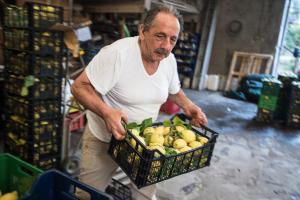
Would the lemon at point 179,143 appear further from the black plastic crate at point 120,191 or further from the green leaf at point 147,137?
the black plastic crate at point 120,191

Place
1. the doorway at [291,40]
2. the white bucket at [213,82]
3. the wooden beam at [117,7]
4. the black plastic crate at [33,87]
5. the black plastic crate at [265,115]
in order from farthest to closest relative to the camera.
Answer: the white bucket at [213,82] < the doorway at [291,40] < the black plastic crate at [265,115] < the wooden beam at [117,7] < the black plastic crate at [33,87]

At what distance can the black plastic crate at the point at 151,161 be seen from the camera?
1.08m

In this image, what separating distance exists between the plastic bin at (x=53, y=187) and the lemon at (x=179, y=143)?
18.8 inches

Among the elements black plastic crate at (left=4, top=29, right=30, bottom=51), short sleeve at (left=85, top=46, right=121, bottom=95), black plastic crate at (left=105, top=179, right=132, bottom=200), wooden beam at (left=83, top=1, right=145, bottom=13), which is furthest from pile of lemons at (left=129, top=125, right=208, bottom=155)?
wooden beam at (left=83, top=1, right=145, bottom=13)

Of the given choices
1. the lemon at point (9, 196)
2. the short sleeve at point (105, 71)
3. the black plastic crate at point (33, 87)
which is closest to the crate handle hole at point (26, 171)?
the lemon at point (9, 196)

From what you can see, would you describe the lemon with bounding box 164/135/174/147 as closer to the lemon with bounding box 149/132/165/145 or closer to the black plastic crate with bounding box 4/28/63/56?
the lemon with bounding box 149/132/165/145

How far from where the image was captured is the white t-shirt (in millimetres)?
1305

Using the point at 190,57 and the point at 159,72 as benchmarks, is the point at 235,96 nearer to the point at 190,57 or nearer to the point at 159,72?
the point at 190,57

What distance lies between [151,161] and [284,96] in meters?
5.17

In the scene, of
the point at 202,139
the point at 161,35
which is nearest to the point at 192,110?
the point at 202,139

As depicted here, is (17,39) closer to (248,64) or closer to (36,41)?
(36,41)

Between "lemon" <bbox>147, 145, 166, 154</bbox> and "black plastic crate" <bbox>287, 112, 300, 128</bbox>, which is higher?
"lemon" <bbox>147, 145, 166, 154</bbox>

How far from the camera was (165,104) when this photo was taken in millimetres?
4977

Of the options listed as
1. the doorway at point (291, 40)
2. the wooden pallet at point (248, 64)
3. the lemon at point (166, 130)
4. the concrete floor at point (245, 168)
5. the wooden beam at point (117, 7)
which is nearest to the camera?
the lemon at point (166, 130)
